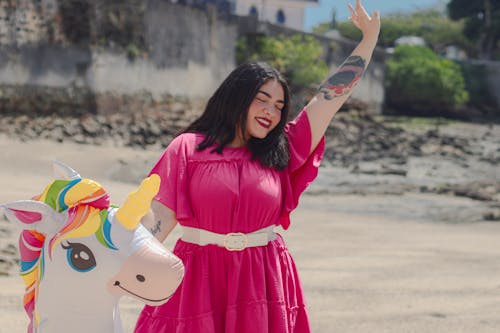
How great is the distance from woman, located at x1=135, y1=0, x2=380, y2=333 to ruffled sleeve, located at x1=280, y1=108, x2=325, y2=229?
0.01m

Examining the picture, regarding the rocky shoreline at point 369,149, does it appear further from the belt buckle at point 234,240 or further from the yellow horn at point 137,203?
the yellow horn at point 137,203

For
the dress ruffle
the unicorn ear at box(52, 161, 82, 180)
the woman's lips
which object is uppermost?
the woman's lips

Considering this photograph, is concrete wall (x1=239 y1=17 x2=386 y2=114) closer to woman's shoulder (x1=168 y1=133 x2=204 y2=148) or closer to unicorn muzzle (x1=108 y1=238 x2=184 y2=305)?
woman's shoulder (x1=168 y1=133 x2=204 y2=148)

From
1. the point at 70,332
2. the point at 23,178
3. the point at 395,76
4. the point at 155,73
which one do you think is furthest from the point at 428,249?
the point at 395,76

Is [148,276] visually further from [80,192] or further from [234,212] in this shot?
[234,212]

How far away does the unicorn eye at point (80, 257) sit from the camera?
114 inches

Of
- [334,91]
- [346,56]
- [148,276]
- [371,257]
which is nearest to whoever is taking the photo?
[148,276]

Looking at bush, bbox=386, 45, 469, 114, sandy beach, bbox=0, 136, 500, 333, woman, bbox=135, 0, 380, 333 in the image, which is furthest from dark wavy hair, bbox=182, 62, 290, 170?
bush, bbox=386, 45, 469, 114

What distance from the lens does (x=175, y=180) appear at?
12.1ft

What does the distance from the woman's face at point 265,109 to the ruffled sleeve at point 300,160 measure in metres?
0.17

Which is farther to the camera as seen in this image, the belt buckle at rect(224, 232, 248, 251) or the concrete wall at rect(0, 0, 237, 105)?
the concrete wall at rect(0, 0, 237, 105)

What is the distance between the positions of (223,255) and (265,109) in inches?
23.7

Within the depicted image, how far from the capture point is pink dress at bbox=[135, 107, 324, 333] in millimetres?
3619

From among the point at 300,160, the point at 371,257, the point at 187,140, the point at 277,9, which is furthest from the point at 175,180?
the point at 277,9
